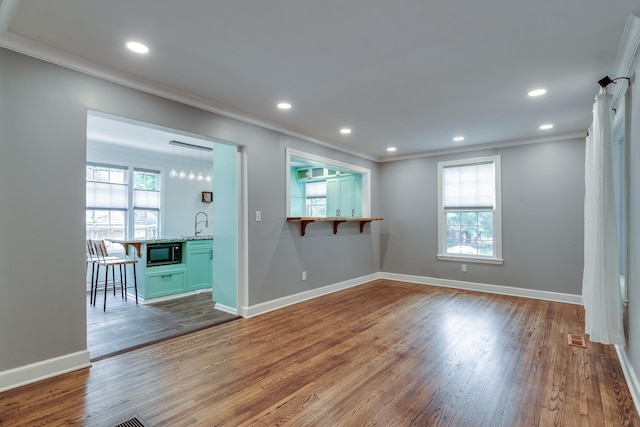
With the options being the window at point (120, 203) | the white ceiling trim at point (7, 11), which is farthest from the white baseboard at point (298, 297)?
the window at point (120, 203)

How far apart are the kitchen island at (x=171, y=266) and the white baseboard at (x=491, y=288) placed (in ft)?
11.4

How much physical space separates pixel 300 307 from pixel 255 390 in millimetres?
2169

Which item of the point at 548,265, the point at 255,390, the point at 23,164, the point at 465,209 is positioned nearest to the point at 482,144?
the point at 465,209

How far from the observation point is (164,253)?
499cm

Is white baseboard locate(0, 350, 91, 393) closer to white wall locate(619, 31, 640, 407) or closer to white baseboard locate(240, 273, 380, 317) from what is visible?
white baseboard locate(240, 273, 380, 317)

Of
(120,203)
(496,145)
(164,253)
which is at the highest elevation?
(496,145)

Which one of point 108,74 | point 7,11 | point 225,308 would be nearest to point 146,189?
point 225,308

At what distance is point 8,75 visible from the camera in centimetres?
232

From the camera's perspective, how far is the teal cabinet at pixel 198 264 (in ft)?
17.2

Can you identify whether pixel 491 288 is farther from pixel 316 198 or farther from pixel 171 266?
pixel 171 266

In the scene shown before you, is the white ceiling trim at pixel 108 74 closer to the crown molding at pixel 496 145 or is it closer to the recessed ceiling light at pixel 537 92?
the recessed ceiling light at pixel 537 92

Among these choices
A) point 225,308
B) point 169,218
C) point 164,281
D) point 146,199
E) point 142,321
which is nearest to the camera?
point 142,321

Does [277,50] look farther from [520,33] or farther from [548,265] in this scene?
[548,265]

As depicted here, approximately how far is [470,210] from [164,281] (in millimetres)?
5193
